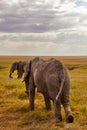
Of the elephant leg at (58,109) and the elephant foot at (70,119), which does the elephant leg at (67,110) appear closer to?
the elephant foot at (70,119)

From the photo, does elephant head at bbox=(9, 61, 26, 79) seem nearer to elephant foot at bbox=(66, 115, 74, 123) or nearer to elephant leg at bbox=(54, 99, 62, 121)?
elephant leg at bbox=(54, 99, 62, 121)

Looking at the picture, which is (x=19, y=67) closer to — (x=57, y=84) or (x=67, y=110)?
(x=57, y=84)

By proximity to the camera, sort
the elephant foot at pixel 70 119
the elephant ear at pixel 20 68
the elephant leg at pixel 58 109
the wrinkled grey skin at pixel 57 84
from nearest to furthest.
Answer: the elephant foot at pixel 70 119, the wrinkled grey skin at pixel 57 84, the elephant leg at pixel 58 109, the elephant ear at pixel 20 68

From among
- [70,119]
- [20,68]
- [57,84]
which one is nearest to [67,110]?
[70,119]

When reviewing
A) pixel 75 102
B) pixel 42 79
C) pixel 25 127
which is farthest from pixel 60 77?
pixel 75 102

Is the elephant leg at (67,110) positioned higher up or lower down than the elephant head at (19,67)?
lower down

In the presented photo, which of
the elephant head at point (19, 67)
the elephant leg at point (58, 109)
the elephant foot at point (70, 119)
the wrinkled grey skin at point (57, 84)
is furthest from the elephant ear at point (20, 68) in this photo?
the elephant foot at point (70, 119)

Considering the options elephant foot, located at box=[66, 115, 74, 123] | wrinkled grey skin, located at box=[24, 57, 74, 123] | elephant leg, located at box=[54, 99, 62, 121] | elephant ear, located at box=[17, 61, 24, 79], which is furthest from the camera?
elephant ear, located at box=[17, 61, 24, 79]

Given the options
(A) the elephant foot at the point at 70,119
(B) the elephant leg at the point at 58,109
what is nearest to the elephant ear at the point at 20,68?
(B) the elephant leg at the point at 58,109

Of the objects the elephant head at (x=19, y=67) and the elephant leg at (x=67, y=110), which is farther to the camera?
the elephant head at (x=19, y=67)

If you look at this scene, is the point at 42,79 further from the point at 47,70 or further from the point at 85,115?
the point at 85,115

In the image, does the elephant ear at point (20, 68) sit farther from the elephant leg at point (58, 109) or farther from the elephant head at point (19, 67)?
the elephant leg at point (58, 109)

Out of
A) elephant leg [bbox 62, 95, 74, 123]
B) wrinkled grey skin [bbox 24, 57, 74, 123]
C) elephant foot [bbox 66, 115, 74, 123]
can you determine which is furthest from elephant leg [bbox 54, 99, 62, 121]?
elephant foot [bbox 66, 115, 74, 123]

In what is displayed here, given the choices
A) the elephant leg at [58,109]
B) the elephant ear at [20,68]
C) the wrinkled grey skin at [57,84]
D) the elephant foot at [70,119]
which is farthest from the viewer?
the elephant ear at [20,68]
